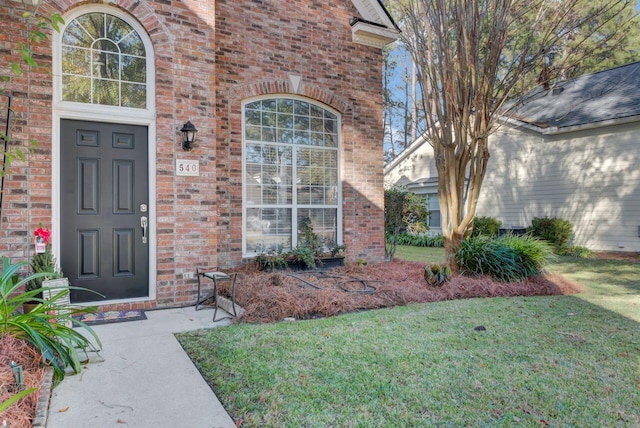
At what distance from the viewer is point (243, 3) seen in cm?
648

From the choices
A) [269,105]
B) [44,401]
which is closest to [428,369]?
[44,401]

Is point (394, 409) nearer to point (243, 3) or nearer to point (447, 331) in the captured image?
point (447, 331)

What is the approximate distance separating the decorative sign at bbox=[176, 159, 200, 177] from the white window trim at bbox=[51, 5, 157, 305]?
11.6 inches

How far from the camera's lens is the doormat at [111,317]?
427 centimetres

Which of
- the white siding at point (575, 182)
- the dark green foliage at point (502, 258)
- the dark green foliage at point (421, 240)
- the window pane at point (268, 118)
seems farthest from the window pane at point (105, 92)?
the white siding at point (575, 182)

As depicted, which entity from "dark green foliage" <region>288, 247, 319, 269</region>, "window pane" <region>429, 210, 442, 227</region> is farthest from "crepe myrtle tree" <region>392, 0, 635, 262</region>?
"window pane" <region>429, 210, 442, 227</region>

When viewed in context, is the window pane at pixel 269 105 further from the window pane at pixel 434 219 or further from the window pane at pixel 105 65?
the window pane at pixel 434 219

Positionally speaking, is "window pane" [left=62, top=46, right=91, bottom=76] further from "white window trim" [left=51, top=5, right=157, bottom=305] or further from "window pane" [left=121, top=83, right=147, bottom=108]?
"window pane" [left=121, top=83, right=147, bottom=108]

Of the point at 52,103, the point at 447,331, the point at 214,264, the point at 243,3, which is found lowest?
the point at 447,331

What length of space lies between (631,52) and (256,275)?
21.0m

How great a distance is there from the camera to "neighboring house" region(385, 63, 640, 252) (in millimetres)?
10906

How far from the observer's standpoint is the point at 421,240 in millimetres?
14977

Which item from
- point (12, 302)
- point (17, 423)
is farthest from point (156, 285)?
point (17, 423)

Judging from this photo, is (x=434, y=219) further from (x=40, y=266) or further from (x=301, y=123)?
(x=40, y=266)
